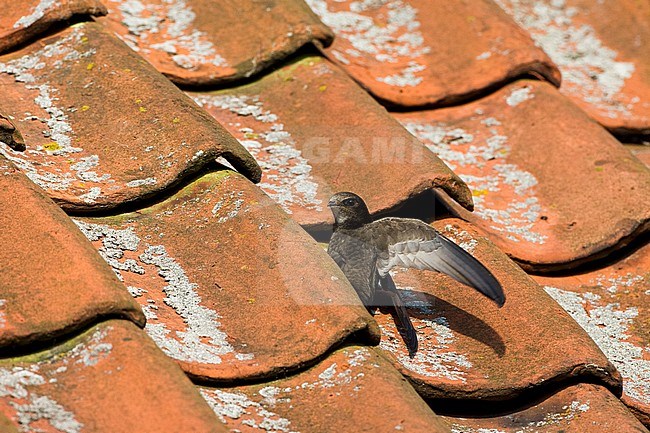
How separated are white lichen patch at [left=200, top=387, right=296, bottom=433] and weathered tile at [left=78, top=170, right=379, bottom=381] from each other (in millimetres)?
44

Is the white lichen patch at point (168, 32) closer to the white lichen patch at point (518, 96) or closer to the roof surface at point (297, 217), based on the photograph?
the roof surface at point (297, 217)

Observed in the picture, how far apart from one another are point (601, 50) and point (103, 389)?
3.03 meters

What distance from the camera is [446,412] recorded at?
225 centimetres

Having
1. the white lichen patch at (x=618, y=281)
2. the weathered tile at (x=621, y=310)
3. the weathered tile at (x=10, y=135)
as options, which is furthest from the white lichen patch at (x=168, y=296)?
the white lichen patch at (x=618, y=281)

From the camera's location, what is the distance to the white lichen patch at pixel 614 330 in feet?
8.05

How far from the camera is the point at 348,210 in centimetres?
260

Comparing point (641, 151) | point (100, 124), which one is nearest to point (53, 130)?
point (100, 124)

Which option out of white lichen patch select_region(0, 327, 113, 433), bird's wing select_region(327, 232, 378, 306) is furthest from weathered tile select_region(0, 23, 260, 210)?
white lichen patch select_region(0, 327, 113, 433)

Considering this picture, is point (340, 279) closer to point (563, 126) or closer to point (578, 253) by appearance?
point (578, 253)

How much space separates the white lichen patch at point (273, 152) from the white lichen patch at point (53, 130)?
44 cm

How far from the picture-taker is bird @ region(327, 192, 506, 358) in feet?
7.98

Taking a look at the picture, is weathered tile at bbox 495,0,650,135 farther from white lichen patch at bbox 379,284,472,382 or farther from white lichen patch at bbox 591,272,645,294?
white lichen patch at bbox 379,284,472,382

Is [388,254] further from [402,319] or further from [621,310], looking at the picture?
[621,310]

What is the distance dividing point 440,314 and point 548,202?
0.73m
